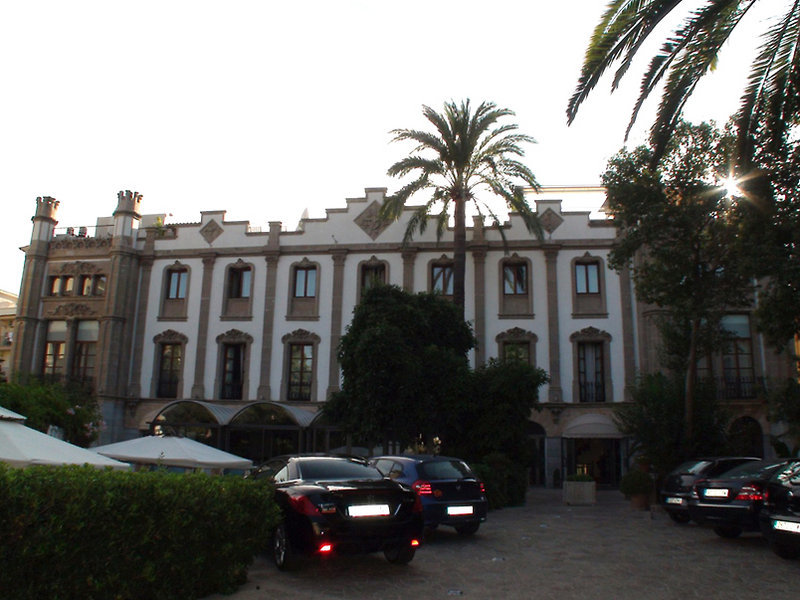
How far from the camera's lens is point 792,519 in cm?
873

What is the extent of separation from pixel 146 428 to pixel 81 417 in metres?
15.4

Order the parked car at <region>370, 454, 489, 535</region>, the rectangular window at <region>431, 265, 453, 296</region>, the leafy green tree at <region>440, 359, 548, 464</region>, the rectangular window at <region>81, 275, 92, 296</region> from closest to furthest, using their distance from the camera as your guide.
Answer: the parked car at <region>370, 454, 489, 535</region>
the leafy green tree at <region>440, 359, 548, 464</region>
the rectangular window at <region>431, 265, 453, 296</region>
the rectangular window at <region>81, 275, 92, 296</region>

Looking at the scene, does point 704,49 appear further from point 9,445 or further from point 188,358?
point 188,358

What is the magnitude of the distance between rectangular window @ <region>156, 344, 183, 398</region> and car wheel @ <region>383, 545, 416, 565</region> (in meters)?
25.0

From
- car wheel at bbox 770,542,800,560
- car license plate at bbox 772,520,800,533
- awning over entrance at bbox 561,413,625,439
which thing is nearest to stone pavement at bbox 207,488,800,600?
car wheel at bbox 770,542,800,560

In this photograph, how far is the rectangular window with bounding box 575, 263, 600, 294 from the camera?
2994cm

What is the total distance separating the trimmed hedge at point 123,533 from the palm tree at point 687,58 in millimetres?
6911

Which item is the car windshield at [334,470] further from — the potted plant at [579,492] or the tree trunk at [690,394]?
the tree trunk at [690,394]

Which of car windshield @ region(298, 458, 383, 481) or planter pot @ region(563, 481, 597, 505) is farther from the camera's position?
planter pot @ region(563, 481, 597, 505)

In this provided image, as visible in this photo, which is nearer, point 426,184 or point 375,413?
point 375,413

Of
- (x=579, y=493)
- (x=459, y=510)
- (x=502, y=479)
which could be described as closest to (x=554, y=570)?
(x=459, y=510)

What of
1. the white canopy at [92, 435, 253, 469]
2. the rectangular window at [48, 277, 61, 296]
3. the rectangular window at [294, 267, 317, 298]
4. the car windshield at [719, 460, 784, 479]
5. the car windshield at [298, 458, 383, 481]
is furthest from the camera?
the rectangular window at [48, 277, 61, 296]

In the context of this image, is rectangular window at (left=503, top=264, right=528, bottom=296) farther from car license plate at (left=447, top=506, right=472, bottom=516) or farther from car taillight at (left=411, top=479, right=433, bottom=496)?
car taillight at (left=411, top=479, right=433, bottom=496)

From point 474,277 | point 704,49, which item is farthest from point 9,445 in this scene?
point 474,277
